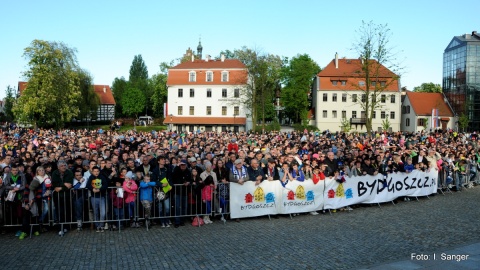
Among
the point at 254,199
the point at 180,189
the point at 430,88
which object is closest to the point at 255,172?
the point at 254,199

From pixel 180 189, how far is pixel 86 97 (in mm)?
62710

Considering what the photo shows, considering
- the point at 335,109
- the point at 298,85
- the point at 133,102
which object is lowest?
the point at 335,109

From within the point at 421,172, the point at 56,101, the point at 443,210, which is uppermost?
the point at 56,101

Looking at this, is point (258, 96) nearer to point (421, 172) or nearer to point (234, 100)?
point (234, 100)

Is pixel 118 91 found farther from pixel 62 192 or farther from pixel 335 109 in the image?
pixel 62 192

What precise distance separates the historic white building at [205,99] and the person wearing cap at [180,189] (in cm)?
5337

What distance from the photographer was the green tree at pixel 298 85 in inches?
2810

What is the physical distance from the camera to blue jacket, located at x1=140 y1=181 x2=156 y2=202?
10500 millimetres

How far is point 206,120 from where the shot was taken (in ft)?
214

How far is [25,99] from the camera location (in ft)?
180

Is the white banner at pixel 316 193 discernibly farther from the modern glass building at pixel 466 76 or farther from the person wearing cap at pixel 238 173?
the modern glass building at pixel 466 76

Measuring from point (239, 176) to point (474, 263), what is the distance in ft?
20.1

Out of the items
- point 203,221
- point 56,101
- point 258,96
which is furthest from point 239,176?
point 56,101

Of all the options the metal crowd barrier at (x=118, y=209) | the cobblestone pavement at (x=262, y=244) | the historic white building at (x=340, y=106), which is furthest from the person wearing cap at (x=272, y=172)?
the historic white building at (x=340, y=106)
